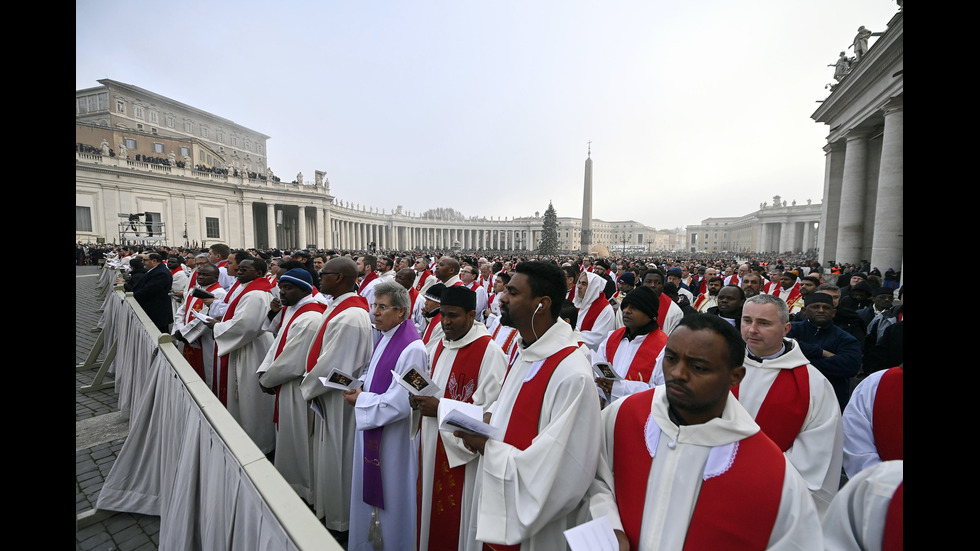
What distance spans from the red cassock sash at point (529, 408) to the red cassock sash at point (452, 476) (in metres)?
0.71

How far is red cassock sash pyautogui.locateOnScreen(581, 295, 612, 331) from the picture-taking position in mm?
6891

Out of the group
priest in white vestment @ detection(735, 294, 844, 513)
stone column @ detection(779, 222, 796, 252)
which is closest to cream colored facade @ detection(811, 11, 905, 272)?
priest in white vestment @ detection(735, 294, 844, 513)

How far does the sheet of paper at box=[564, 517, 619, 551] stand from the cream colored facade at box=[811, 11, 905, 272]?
Result: 17405 mm

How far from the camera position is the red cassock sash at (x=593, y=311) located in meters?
6.89

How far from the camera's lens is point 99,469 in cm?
431

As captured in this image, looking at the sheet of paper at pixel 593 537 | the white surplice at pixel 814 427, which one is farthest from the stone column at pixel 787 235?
the sheet of paper at pixel 593 537

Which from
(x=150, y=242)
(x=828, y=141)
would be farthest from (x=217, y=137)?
(x=828, y=141)

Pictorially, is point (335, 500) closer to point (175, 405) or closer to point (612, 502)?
point (175, 405)

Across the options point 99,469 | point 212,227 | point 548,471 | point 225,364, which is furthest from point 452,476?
point 212,227

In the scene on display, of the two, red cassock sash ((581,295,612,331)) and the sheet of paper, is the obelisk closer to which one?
red cassock sash ((581,295,612,331))

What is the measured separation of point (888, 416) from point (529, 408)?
2341mm

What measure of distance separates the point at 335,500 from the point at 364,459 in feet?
3.14

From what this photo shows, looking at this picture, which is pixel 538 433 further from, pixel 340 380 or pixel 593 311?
pixel 593 311

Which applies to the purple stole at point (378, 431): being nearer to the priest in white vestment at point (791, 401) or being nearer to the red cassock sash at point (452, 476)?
the red cassock sash at point (452, 476)
